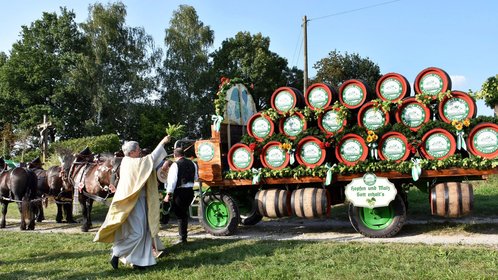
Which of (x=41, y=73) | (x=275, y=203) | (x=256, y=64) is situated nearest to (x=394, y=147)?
(x=275, y=203)

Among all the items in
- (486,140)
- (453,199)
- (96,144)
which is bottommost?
(453,199)

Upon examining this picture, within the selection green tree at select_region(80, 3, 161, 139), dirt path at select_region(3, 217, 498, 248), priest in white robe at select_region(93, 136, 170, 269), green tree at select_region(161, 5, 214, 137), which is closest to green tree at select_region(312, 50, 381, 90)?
green tree at select_region(161, 5, 214, 137)

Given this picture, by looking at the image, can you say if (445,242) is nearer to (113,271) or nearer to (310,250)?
(310,250)

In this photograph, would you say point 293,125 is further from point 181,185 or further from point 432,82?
point 432,82

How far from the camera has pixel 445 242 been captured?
7074 mm

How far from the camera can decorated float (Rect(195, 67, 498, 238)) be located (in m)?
7.13

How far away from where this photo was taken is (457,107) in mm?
7230

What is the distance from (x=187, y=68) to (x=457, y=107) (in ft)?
100.0

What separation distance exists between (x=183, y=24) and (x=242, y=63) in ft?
19.0

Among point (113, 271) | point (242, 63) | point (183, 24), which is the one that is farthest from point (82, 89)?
point (113, 271)

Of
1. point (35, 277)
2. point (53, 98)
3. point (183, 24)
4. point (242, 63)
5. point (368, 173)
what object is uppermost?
point (183, 24)

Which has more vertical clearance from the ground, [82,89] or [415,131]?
[82,89]

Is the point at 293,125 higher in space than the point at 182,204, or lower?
higher

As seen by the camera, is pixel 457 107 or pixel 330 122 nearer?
pixel 457 107
